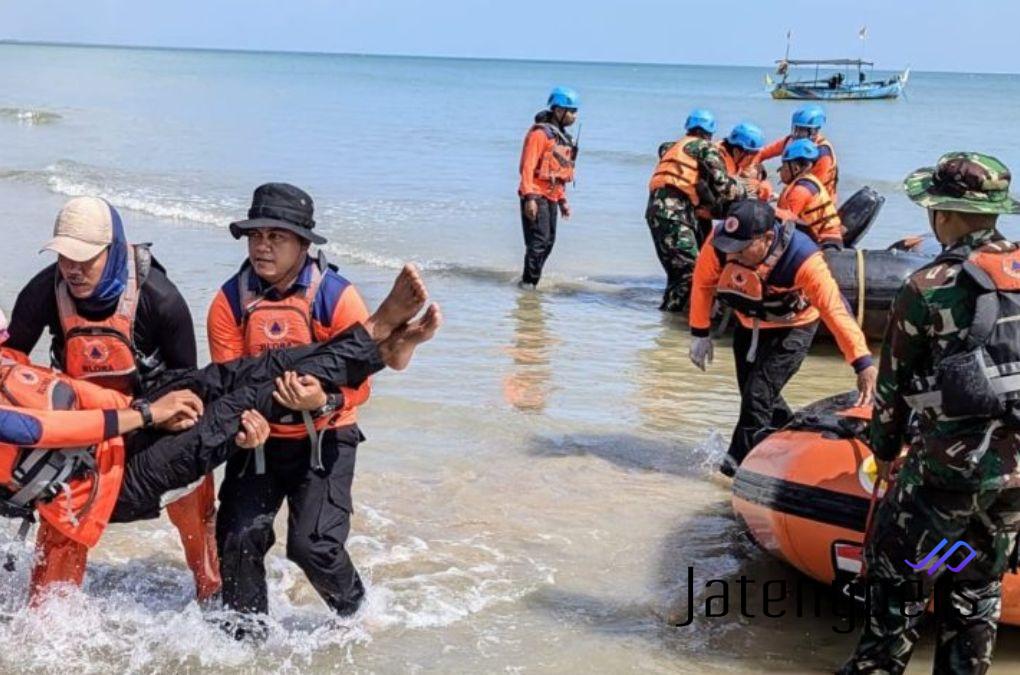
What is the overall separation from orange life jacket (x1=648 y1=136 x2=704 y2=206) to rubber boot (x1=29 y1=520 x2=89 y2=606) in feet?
23.1

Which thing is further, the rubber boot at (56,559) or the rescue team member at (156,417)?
the rubber boot at (56,559)

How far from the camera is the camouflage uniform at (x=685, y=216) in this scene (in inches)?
396

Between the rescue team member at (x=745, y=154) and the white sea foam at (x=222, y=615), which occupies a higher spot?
the rescue team member at (x=745, y=154)

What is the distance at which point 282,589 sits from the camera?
498cm

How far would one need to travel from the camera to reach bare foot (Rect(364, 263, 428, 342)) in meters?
3.91

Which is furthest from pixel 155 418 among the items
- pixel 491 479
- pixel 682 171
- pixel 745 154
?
pixel 682 171

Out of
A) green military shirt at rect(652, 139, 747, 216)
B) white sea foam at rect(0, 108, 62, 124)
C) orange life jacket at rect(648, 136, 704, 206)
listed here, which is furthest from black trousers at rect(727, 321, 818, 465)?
white sea foam at rect(0, 108, 62, 124)

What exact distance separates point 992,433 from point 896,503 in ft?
1.19

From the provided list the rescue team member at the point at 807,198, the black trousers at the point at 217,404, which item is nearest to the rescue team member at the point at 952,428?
the black trousers at the point at 217,404

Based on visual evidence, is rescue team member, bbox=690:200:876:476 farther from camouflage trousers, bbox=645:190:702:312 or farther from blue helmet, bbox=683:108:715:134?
blue helmet, bbox=683:108:715:134

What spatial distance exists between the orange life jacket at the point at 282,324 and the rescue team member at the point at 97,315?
0.24m

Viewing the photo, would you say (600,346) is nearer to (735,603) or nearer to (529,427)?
(529,427)

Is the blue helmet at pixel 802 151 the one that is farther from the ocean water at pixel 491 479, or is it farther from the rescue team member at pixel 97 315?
the rescue team member at pixel 97 315

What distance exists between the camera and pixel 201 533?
14.8 ft
